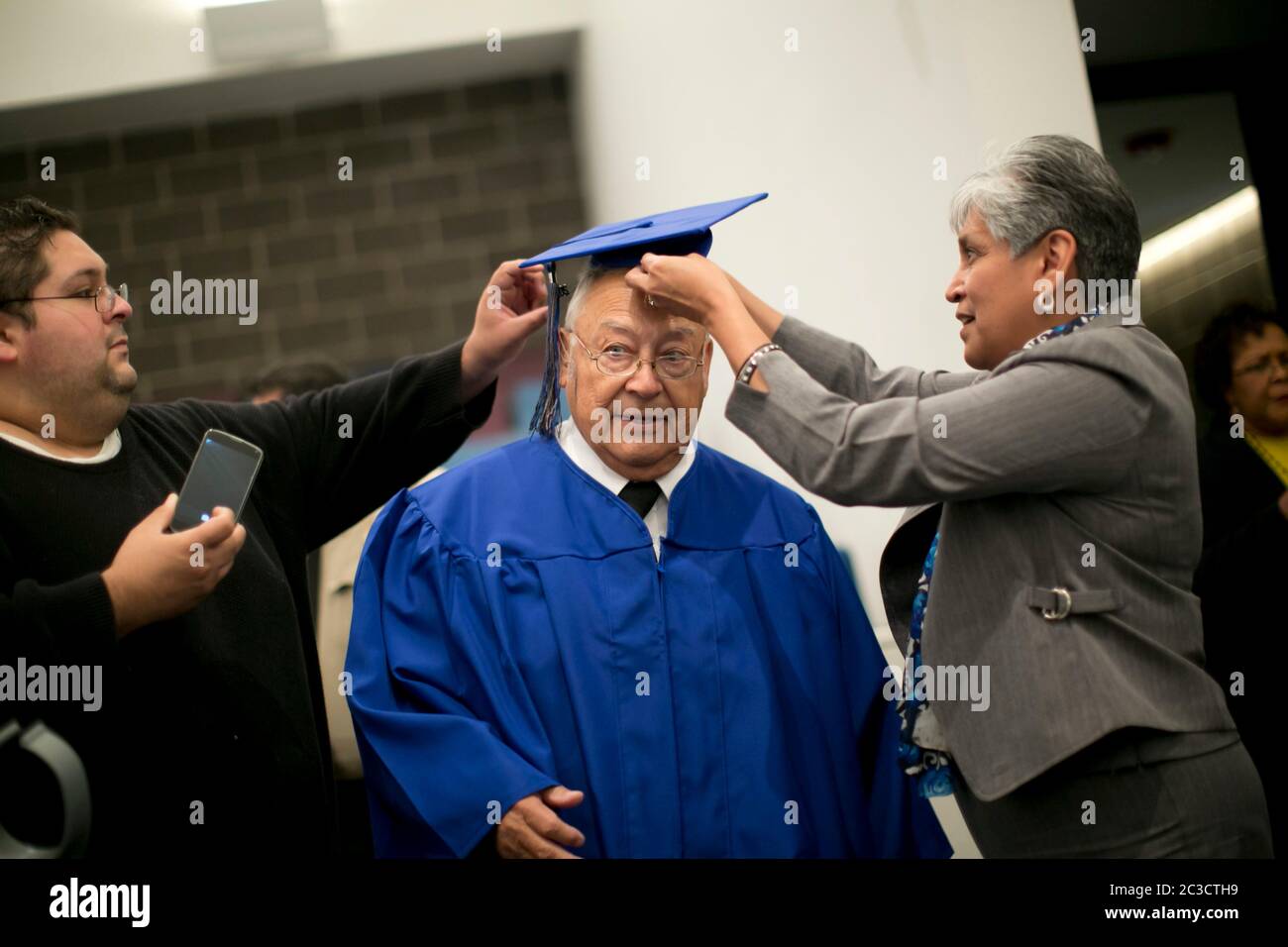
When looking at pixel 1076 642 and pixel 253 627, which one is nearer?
pixel 1076 642

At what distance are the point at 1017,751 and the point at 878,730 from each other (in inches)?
16.6

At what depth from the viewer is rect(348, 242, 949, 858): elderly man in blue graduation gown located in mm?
2510

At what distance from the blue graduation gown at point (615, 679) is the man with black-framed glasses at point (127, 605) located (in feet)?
0.63

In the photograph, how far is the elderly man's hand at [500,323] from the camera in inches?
114

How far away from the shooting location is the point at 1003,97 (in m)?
3.26

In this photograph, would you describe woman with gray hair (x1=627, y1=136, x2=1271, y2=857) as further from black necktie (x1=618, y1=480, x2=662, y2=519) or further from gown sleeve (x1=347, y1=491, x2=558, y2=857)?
gown sleeve (x1=347, y1=491, x2=558, y2=857)

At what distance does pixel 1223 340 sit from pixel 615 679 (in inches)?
62.7

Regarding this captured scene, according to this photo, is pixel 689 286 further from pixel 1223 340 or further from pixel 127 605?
pixel 1223 340

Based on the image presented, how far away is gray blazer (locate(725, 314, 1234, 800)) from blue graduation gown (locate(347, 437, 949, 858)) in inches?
12.8

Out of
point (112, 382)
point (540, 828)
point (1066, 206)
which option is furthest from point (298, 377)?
point (1066, 206)

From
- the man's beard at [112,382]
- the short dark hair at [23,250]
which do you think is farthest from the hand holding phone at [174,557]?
the short dark hair at [23,250]

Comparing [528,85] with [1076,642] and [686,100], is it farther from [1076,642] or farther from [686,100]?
[1076,642]
